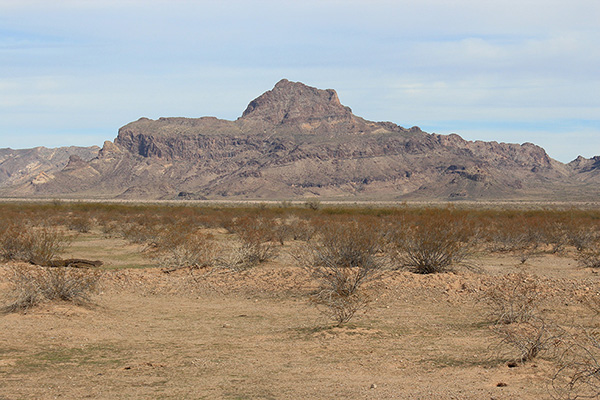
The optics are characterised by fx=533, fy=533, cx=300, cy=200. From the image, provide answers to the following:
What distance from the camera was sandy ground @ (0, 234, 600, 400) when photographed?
704 centimetres

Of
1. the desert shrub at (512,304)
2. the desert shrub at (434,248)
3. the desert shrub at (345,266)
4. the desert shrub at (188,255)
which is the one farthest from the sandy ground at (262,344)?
the desert shrub at (188,255)

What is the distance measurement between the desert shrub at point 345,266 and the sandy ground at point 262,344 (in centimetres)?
48

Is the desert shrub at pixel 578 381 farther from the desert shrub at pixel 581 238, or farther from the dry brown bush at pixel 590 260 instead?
the desert shrub at pixel 581 238

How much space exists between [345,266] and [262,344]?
6.37 meters

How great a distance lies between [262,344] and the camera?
9641 mm

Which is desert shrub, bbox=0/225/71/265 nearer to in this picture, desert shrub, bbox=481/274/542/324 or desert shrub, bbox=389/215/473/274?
desert shrub, bbox=389/215/473/274

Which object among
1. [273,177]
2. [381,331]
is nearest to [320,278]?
[381,331]

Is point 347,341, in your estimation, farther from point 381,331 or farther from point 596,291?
point 596,291

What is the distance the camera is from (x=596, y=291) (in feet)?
41.9

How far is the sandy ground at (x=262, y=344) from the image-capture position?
7.04 m

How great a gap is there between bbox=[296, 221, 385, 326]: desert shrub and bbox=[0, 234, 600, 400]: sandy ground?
1.58ft

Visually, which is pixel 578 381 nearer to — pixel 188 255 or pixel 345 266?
pixel 345 266

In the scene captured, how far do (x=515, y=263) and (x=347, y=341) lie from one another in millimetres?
14859

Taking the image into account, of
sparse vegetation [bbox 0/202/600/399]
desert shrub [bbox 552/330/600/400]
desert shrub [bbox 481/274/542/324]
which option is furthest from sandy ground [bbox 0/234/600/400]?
desert shrub [bbox 481/274/542/324]
